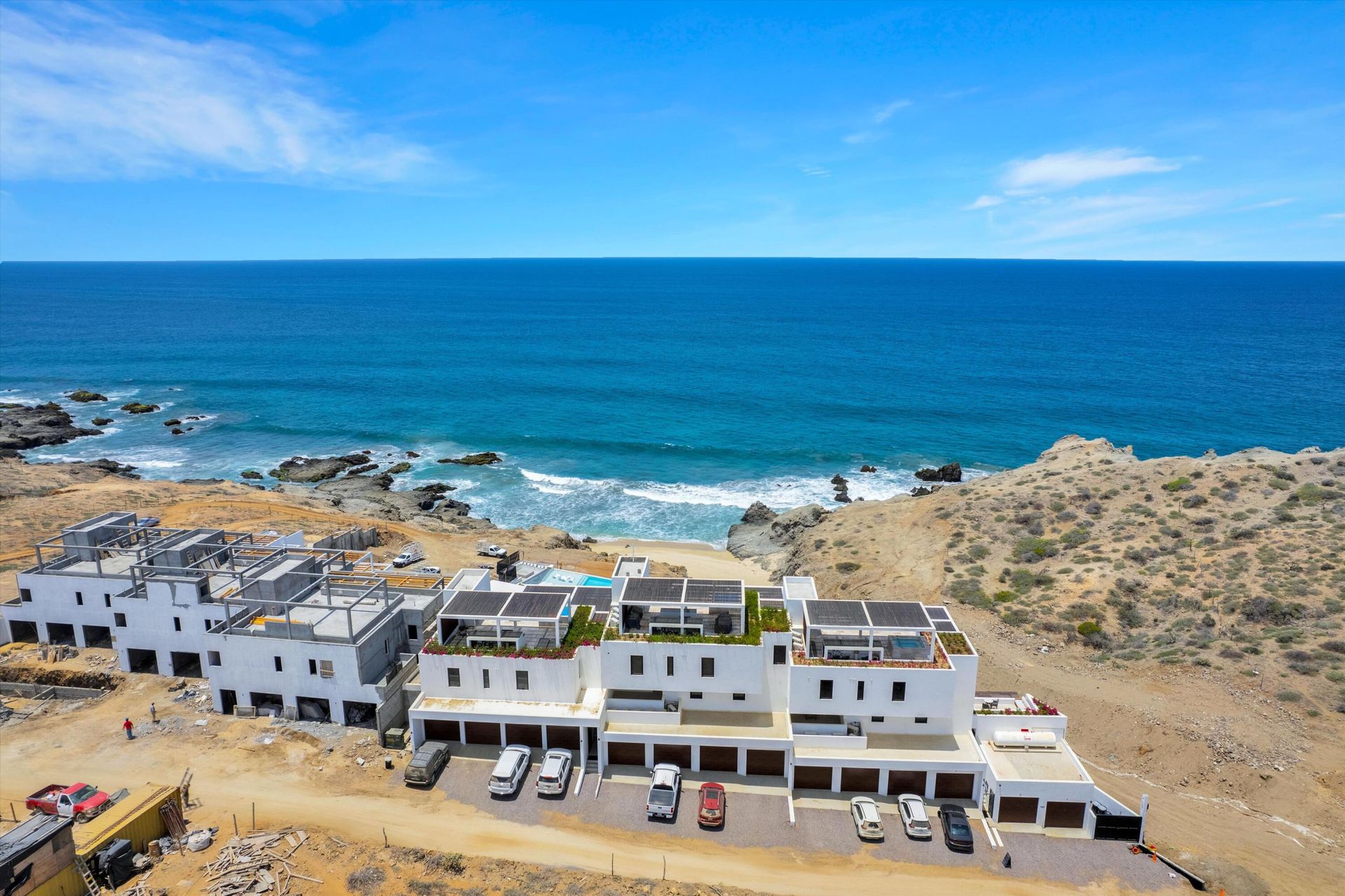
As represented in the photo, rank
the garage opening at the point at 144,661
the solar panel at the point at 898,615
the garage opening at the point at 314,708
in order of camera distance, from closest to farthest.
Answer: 1. the solar panel at the point at 898,615
2. the garage opening at the point at 314,708
3. the garage opening at the point at 144,661

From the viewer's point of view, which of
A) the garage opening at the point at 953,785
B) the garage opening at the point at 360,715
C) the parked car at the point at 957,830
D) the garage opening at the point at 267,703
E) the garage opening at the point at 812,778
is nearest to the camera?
the parked car at the point at 957,830

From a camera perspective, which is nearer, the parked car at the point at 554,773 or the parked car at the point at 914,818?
the parked car at the point at 914,818

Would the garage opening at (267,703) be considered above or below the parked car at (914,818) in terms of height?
above

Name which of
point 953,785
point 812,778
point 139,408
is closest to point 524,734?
point 812,778

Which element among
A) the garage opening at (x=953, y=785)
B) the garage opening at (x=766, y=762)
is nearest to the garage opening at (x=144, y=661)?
the garage opening at (x=766, y=762)

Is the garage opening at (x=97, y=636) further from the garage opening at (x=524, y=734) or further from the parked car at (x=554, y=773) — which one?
the parked car at (x=554, y=773)

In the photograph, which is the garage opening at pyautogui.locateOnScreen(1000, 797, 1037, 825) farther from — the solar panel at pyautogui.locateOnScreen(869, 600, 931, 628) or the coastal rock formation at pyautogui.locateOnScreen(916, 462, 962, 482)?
the coastal rock formation at pyautogui.locateOnScreen(916, 462, 962, 482)
